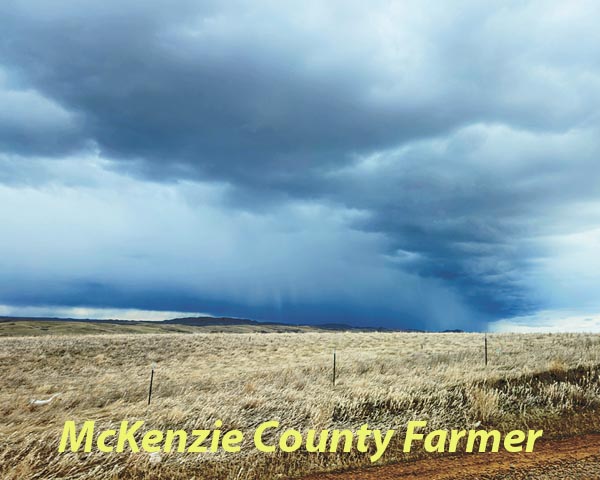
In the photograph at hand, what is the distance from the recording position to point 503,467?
23.8 feet

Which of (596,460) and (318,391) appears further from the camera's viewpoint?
(318,391)

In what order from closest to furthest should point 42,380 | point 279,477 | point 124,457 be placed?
point 279,477 < point 124,457 < point 42,380

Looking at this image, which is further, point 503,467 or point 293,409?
point 293,409

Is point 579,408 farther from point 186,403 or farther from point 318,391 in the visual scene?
point 186,403

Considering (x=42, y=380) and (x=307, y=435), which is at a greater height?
(x=307, y=435)

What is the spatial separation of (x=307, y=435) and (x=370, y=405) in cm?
269

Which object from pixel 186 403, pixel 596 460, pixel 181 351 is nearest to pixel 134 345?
pixel 181 351

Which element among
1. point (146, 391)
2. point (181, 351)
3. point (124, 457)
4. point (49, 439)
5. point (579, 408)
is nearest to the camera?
point (124, 457)

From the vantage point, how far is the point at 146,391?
16672 mm

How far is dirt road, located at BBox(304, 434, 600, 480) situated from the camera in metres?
6.96

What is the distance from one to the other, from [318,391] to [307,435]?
13.9 feet

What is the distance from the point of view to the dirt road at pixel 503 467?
696cm

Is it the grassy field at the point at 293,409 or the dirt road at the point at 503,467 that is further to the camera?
the grassy field at the point at 293,409

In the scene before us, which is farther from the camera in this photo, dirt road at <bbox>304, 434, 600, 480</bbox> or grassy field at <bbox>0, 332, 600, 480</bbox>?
grassy field at <bbox>0, 332, 600, 480</bbox>
